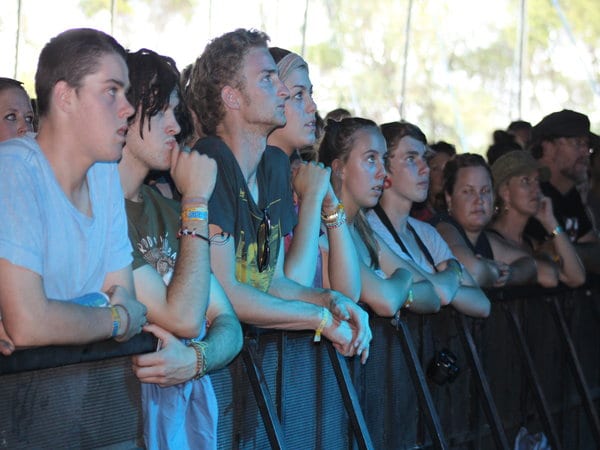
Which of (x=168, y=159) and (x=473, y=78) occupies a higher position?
(x=473, y=78)

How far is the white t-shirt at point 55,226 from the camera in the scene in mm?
2605

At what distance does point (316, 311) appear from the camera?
3764mm

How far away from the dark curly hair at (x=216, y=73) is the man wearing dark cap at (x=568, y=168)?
3688 mm

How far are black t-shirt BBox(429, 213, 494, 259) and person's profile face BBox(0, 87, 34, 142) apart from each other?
7.75ft

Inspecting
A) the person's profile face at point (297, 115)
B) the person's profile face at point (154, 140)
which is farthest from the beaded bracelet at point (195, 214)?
the person's profile face at point (297, 115)

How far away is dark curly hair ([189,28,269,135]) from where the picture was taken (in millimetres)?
4000

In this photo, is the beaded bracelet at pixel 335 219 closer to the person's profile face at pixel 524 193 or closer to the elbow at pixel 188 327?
the elbow at pixel 188 327

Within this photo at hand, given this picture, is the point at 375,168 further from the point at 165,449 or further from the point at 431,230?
the point at 165,449

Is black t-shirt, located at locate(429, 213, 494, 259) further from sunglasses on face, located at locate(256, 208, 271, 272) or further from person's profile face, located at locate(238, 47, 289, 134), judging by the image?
sunglasses on face, located at locate(256, 208, 271, 272)

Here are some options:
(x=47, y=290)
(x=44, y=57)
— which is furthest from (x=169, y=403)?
(x=44, y=57)

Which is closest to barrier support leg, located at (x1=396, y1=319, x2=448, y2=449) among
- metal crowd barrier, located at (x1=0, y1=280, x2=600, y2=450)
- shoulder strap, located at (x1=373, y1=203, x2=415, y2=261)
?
metal crowd barrier, located at (x1=0, y1=280, x2=600, y2=450)

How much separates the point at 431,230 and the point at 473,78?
31146 mm

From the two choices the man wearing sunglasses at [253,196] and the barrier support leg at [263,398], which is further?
the man wearing sunglasses at [253,196]

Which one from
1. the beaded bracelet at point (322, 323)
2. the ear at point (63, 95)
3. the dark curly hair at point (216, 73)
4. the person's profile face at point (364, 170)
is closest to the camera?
the ear at point (63, 95)
